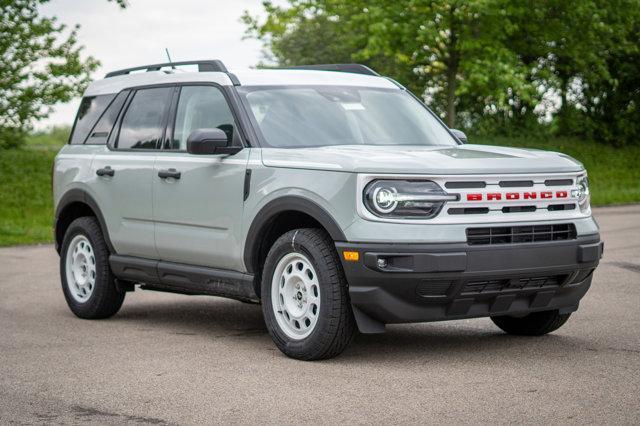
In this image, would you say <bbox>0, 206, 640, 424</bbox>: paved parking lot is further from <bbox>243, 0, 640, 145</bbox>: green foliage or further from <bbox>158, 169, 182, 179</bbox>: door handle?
<bbox>243, 0, 640, 145</bbox>: green foliage

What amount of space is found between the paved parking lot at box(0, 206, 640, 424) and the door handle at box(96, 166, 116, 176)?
3.99ft

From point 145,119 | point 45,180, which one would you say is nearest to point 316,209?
point 145,119

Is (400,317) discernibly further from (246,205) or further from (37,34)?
(37,34)

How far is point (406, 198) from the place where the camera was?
7.37 meters

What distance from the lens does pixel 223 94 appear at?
888cm

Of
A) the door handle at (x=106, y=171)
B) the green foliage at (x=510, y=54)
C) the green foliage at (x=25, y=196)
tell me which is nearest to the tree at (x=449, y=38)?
the green foliage at (x=510, y=54)

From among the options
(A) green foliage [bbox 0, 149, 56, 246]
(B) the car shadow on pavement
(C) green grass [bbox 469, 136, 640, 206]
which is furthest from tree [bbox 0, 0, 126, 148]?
(B) the car shadow on pavement

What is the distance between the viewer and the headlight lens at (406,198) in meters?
7.38

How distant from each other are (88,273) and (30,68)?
18086 mm

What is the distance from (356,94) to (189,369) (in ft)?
8.49

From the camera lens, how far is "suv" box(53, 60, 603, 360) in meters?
7.41

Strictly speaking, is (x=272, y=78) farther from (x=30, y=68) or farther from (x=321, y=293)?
(x=30, y=68)

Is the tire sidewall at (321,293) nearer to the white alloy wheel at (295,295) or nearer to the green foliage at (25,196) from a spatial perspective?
the white alloy wheel at (295,295)

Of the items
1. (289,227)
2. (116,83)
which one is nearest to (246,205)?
(289,227)
